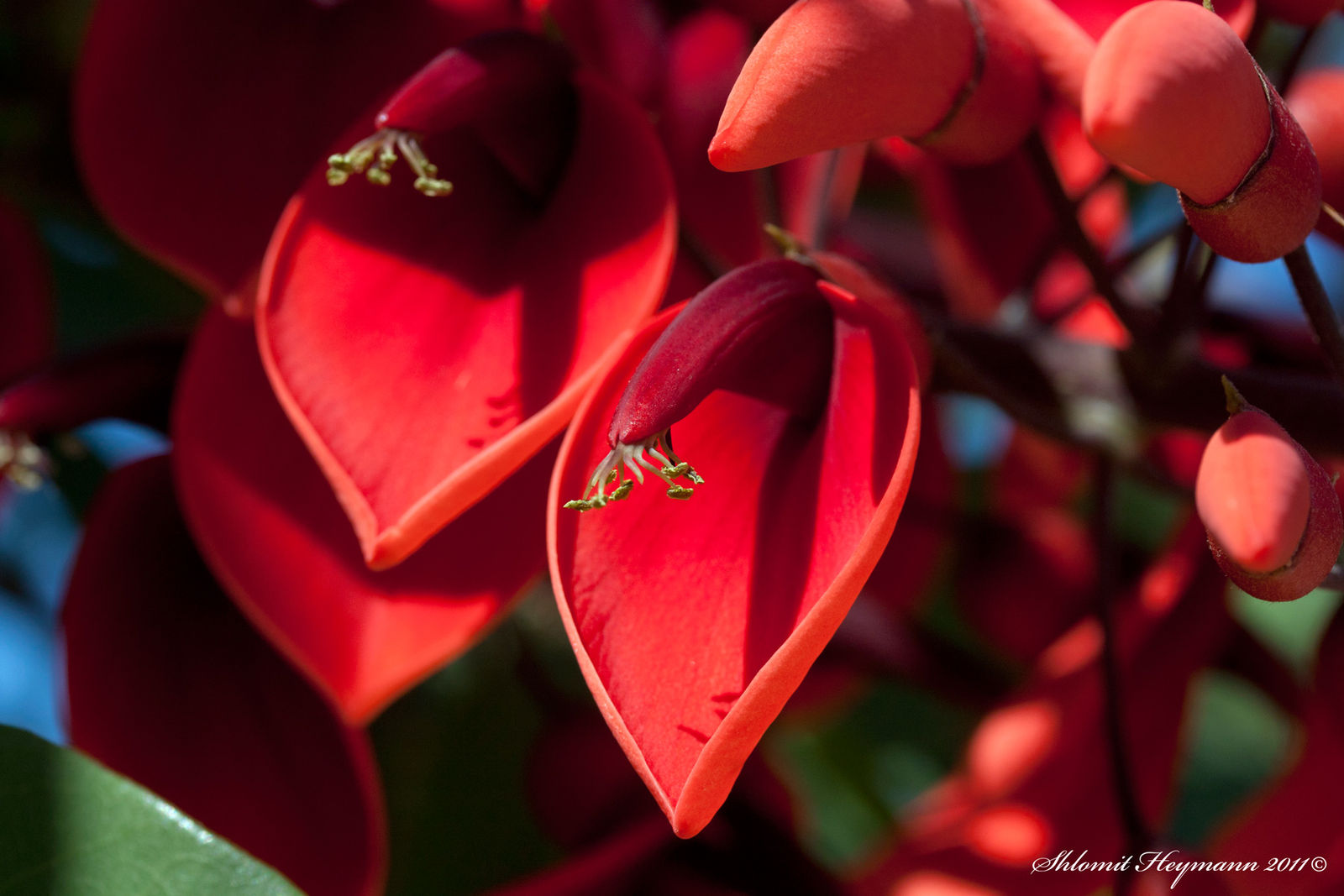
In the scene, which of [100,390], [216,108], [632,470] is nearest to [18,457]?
[100,390]

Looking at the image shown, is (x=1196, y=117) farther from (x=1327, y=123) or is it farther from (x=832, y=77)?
(x=1327, y=123)

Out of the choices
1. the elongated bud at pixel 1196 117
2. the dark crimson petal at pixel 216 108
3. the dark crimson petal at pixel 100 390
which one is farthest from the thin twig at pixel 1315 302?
the dark crimson petal at pixel 100 390

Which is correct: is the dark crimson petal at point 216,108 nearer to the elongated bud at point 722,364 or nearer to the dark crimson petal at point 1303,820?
the elongated bud at point 722,364

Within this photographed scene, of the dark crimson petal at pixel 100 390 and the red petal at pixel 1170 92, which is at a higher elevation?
the red petal at pixel 1170 92

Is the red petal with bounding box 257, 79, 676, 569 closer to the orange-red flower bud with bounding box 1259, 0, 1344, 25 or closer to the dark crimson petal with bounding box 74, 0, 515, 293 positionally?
the dark crimson petal with bounding box 74, 0, 515, 293

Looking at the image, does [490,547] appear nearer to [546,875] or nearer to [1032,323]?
[546,875]

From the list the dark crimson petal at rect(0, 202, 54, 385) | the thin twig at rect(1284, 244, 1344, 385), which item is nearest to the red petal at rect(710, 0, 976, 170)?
the thin twig at rect(1284, 244, 1344, 385)
